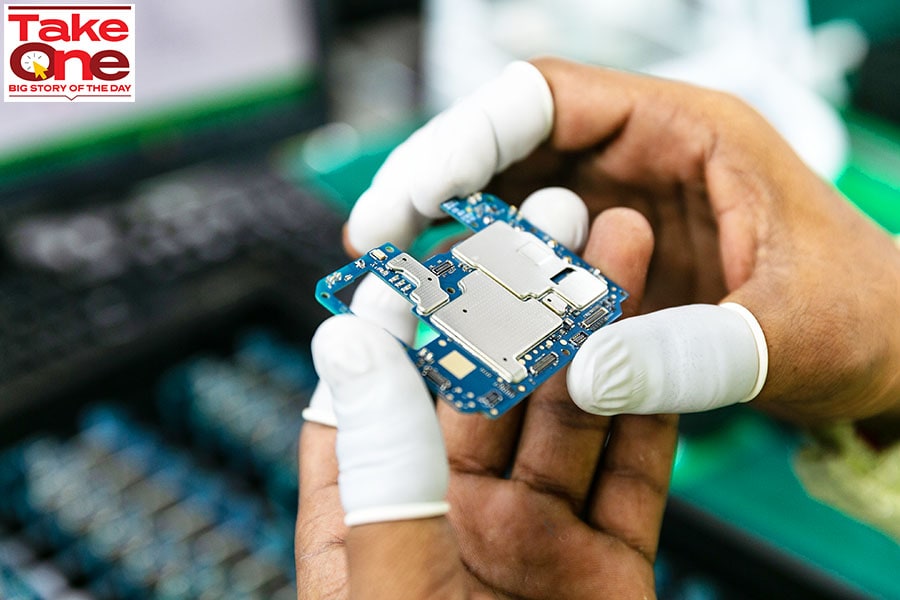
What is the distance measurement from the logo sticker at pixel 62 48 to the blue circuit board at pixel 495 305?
1.87 ft

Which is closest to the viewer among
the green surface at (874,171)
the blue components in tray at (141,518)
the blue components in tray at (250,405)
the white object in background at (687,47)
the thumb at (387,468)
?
the thumb at (387,468)

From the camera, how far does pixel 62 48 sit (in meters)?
1.08

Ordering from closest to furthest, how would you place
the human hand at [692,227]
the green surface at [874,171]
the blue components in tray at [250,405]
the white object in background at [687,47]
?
the human hand at [692,227]
the blue components in tray at [250,405]
the green surface at [874,171]
the white object in background at [687,47]

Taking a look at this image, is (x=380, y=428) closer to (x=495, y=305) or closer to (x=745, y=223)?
(x=495, y=305)

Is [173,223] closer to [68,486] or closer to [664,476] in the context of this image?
[68,486]

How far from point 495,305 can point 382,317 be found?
120 millimetres

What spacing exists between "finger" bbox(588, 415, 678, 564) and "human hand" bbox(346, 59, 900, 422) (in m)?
0.10

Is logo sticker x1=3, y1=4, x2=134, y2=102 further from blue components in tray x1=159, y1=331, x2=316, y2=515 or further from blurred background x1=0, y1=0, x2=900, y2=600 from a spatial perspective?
blue components in tray x1=159, y1=331, x2=316, y2=515

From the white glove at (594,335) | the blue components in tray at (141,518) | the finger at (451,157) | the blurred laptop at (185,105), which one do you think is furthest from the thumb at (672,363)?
the blurred laptop at (185,105)

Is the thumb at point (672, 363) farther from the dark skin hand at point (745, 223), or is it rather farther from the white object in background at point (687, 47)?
the white object in background at point (687, 47)

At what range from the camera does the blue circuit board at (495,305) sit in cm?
68

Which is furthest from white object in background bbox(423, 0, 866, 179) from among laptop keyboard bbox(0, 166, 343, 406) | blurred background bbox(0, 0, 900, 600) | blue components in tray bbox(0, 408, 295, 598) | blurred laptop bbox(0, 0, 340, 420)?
blue components in tray bbox(0, 408, 295, 598)

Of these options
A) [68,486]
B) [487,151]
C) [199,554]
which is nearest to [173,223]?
[68,486]

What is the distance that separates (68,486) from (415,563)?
2.15 feet
